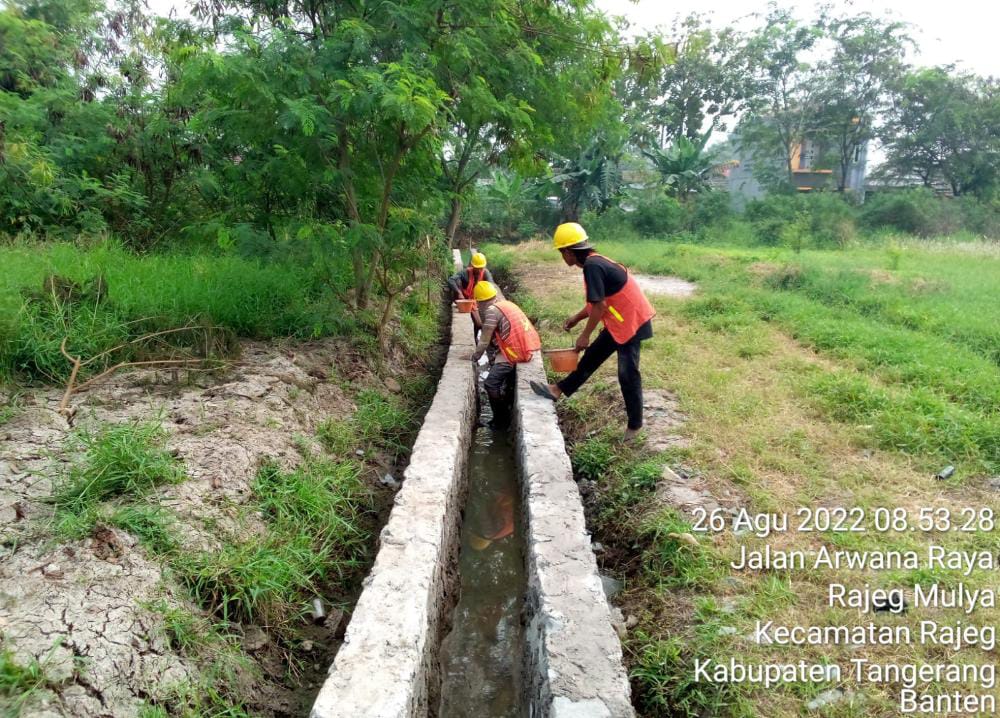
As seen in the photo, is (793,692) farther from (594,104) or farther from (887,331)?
(594,104)

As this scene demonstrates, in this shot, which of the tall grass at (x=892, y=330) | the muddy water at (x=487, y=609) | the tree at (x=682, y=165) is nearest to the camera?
the muddy water at (x=487, y=609)

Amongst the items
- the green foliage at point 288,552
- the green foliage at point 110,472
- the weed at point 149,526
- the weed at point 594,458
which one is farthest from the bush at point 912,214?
the weed at point 149,526

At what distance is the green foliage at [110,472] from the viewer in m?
2.46

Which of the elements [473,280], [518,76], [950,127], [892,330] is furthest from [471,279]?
[950,127]

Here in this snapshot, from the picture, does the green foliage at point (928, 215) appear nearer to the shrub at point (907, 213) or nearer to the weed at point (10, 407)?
the shrub at point (907, 213)

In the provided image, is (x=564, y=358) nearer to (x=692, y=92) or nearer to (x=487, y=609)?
(x=487, y=609)

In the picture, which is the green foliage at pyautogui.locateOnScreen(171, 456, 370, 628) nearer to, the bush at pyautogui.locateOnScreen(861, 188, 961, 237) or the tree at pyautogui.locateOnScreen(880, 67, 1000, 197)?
the bush at pyautogui.locateOnScreen(861, 188, 961, 237)

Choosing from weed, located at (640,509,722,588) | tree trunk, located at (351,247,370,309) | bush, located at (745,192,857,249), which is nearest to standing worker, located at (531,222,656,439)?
weed, located at (640,509,722,588)

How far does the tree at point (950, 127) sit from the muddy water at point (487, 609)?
2239 centimetres

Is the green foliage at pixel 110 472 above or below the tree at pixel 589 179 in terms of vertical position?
below

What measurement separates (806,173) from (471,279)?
2331 centimetres

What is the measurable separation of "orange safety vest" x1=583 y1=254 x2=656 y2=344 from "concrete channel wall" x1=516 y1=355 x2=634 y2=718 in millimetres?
940

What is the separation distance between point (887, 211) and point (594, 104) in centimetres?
1676

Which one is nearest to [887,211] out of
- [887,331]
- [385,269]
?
[887,331]
